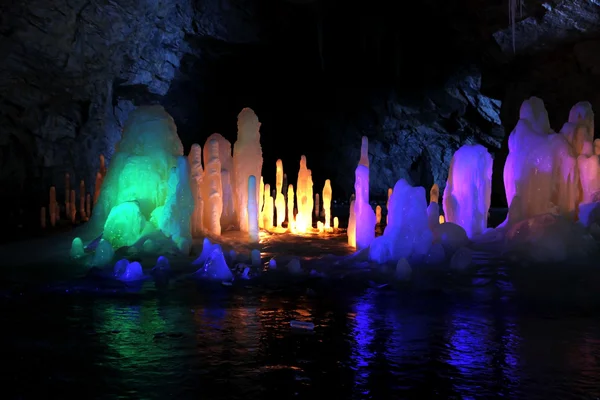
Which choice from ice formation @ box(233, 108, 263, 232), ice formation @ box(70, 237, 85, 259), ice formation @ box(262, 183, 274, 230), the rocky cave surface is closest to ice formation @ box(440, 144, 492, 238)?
ice formation @ box(233, 108, 263, 232)

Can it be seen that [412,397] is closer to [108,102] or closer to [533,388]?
[533,388]

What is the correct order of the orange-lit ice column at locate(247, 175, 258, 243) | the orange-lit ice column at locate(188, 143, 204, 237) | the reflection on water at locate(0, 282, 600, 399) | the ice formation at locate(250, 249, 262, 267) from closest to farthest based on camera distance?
the reflection on water at locate(0, 282, 600, 399), the ice formation at locate(250, 249, 262, 267), the orange-lit ice column at locate(188, 143, 204, 237), the orange-lit ice column at locate(247, 175, 258, 243)

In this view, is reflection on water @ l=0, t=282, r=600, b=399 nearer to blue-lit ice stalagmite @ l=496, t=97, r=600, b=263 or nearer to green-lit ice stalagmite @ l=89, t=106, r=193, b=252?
blue-lit ice stalagmite @ l=496, t=97, r=600, b=263

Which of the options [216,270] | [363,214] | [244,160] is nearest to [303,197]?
[244,160]

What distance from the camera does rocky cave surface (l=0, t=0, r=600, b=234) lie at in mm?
22656

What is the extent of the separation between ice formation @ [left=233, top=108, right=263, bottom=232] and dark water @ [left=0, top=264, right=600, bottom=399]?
7673 mm

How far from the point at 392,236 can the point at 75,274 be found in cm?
680

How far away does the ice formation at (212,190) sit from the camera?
54.2 feet

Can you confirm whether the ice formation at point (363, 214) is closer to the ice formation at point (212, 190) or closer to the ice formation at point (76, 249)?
the ice formation at point (212, 190)

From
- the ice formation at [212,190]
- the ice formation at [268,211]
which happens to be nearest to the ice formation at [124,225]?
the ice formation at [212,190]

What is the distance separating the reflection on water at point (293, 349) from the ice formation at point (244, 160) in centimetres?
860

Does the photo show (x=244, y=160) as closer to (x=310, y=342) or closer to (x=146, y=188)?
(x=146, y=188)

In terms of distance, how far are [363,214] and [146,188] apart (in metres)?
5.91

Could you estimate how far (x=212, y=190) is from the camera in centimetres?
1656
